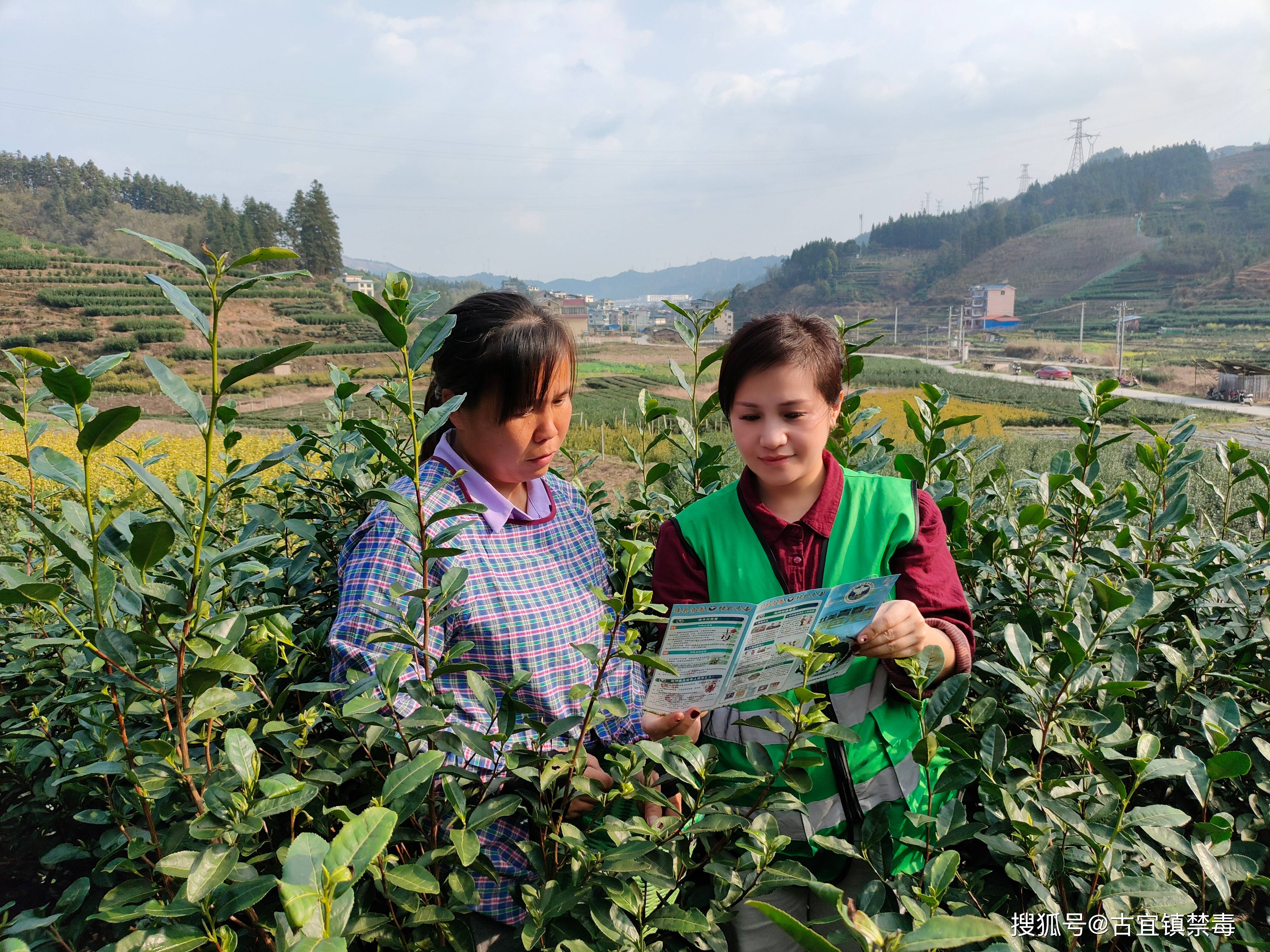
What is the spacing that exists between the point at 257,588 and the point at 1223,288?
211ft

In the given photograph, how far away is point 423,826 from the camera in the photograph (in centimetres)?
89

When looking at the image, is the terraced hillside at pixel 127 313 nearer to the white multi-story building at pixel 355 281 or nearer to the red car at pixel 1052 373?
Result: the white multi-story building at pixel 355 281

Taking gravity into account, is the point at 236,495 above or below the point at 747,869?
above

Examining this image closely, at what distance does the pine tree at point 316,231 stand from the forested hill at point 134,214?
0.12 ft

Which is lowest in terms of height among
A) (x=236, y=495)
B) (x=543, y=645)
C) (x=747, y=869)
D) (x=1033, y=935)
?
(x=1033, y=935)

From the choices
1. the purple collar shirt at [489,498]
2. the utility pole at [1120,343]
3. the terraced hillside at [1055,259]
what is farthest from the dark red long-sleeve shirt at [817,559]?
the terraced hillside at [1055,259]

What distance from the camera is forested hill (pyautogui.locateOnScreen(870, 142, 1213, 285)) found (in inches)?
2840

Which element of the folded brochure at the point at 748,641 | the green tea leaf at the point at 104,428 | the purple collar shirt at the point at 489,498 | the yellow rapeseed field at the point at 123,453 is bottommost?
the yellow rapeseed field at the point at 123,453

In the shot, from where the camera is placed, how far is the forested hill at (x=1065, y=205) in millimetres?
72125

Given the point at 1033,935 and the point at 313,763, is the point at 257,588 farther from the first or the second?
the point at 1033,935

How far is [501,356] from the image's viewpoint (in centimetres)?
113

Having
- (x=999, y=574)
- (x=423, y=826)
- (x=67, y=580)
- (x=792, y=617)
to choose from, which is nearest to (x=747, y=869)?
(x=792, y=617)

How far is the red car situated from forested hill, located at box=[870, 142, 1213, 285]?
36.1 metres

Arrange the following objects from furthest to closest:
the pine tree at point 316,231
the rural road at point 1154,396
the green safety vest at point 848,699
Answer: the pine tree at point 316,231
the rural road at point 1154,396
the green safety vest at point 848,699
